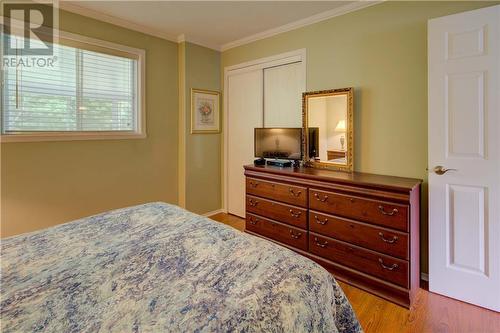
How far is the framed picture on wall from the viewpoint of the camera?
379 centimetres

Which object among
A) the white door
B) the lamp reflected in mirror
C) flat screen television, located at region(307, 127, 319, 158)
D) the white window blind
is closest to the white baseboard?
the white window blind

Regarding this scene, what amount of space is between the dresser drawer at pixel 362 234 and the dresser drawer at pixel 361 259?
5cm

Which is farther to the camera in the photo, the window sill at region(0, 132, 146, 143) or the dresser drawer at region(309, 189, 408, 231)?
the window sill at region(0, 132, 146, 143)

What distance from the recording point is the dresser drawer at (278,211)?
259 centimetres

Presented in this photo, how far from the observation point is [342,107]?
2727 millimetres

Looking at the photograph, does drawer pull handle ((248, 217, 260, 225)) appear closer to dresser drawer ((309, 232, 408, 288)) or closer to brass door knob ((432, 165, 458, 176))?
dresser drawer ((309, 232, 408, 288))

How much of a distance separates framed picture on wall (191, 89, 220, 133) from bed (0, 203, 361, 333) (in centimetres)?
247

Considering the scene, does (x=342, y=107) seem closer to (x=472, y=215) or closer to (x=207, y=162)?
(x=472, y=215)

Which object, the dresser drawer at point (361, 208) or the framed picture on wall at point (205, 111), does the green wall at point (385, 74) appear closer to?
the dresser drawer at point (361, 208)

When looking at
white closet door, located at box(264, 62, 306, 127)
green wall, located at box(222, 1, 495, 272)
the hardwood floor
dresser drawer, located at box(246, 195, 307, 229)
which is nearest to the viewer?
the hardwood floor

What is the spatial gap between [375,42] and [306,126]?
1021 mm

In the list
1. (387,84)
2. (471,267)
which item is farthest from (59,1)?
(471,267)

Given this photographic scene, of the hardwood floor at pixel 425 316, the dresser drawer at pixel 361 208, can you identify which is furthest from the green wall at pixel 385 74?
the dresser drawer at pixel 361 208

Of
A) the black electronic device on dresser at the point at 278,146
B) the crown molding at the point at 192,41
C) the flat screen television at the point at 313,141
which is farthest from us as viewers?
the crown molding at the point at 192,41
